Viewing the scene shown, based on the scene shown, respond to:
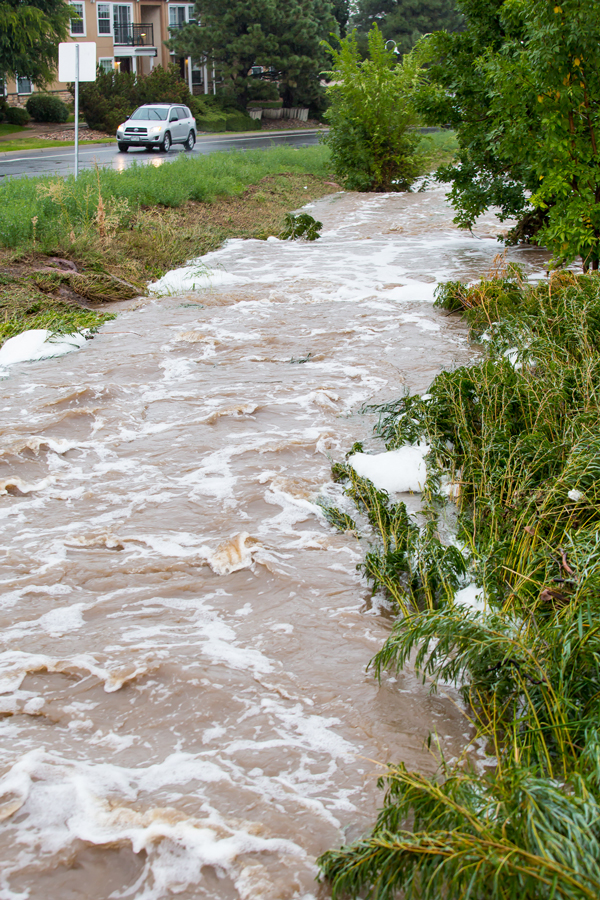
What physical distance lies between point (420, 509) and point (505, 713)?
7.27 ft

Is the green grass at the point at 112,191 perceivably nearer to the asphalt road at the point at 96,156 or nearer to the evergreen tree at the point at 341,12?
the asphalt road at the point at 96,156

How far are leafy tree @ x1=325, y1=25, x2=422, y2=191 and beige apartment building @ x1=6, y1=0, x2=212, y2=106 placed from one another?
29770mm

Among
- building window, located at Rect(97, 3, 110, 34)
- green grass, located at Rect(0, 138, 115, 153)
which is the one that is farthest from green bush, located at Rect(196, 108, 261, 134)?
green grass, located at Rect(0, 138, 115, 153)

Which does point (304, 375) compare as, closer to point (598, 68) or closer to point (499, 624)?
point (598, 68)

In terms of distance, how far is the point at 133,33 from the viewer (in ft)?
176

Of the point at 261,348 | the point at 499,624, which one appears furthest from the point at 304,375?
the point at 499,624

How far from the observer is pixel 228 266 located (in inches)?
537

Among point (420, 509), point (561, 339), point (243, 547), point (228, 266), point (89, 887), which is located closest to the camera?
point (89, 887)

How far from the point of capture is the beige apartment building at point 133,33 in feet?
167

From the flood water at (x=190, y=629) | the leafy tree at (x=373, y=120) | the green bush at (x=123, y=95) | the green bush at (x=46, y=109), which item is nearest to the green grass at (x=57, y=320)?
the flood water at (x=190, y=629)

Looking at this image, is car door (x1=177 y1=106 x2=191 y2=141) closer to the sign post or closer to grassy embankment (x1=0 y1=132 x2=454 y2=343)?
grassy embankment (x1=0 y1=132 x2=454 y2=343)

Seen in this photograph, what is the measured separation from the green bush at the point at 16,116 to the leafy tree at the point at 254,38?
40.9 feet

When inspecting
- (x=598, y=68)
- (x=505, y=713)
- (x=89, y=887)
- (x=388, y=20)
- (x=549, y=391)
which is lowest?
(x=89, y=887)

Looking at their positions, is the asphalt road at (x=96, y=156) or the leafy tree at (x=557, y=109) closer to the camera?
the leafy tree at (x=557, y=109)
